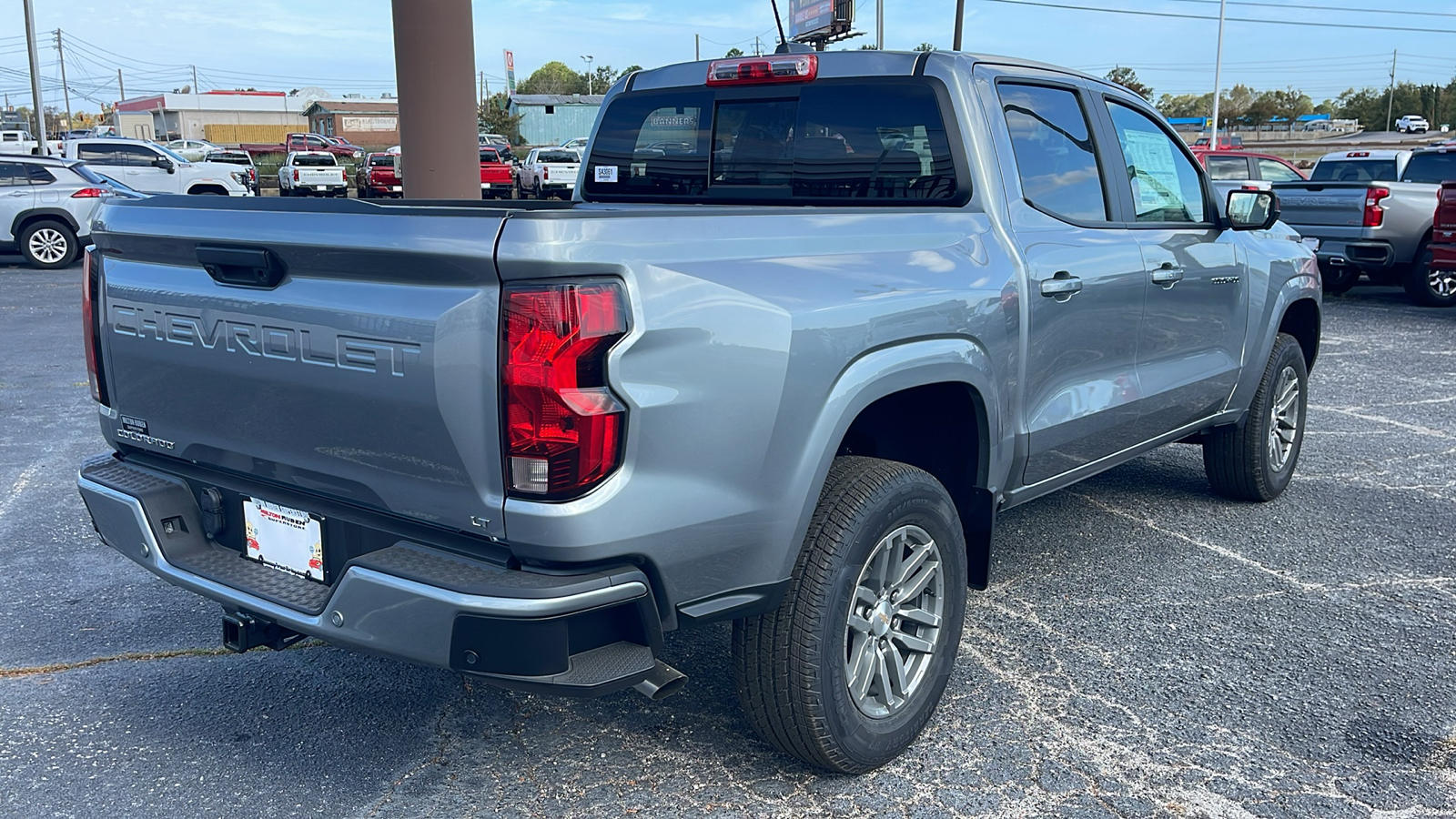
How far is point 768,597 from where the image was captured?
8.85ft

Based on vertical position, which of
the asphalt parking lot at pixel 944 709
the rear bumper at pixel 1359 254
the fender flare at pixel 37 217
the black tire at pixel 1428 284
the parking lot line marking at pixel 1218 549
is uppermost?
the fender flare at pixel 37 217

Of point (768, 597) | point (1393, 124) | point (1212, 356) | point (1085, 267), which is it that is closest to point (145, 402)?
point (768, 597)

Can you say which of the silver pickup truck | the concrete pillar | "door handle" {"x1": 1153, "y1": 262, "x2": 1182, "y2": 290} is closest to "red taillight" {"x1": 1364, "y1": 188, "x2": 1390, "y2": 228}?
the silver pickup truck

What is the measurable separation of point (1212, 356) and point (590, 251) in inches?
133

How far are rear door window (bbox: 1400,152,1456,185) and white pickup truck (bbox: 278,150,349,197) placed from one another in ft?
93.5

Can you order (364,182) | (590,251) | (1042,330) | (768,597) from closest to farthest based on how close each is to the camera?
(590,251), (768,597), (1042,330), (364,182)

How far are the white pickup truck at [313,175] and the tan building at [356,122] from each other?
60.7 meters

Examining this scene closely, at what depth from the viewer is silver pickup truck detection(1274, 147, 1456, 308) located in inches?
507

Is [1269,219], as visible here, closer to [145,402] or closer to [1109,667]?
[1109,667]

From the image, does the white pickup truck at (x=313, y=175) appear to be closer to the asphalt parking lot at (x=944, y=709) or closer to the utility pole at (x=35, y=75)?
the utility pole at (x=35, y=75)

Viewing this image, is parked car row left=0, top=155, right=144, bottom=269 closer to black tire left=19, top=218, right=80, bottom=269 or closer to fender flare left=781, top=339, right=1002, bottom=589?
black tire left=19, top=218, right=80, bottom=269

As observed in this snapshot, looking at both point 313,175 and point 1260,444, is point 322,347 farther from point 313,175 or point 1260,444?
point 313,175

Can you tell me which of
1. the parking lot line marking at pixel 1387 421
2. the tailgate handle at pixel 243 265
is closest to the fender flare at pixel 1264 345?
the parking lot line marking at pixel 1387 421

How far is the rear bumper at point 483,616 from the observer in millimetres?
2291
